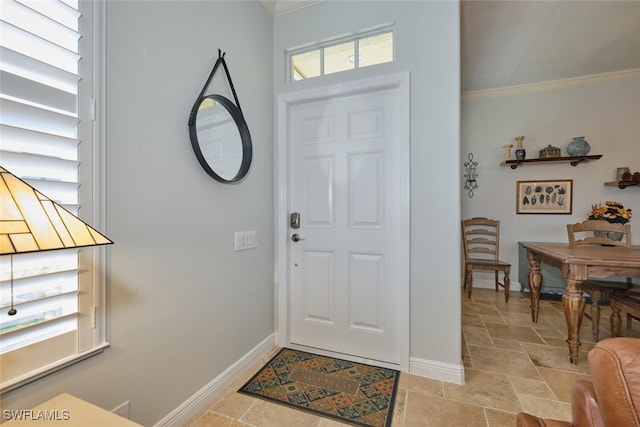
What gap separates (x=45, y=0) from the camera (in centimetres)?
95

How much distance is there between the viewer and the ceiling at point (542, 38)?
240cm

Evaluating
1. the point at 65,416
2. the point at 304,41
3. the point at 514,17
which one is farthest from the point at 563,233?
the point at 65,416

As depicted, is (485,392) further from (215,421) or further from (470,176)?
(470,176)

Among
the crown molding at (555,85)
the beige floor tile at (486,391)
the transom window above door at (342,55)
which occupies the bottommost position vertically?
the beige floor tile at (486,391)

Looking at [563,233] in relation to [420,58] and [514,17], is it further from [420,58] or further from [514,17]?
[420,58]

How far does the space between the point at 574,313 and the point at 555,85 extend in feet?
10.6

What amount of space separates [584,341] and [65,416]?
340cm

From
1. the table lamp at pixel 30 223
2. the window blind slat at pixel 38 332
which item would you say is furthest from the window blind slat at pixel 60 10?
the window blind slat at pixel 38 332

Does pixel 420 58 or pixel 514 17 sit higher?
pixel 514 17

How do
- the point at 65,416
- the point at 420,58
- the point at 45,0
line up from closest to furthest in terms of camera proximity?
the point at 65,416 → the point at 45,0 → the point at 420,58

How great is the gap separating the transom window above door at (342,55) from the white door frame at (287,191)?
170 millimetres

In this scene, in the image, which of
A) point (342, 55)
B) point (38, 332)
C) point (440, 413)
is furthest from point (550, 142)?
point (38, 332)

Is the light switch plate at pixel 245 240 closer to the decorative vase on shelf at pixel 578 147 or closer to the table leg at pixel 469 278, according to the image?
the table leg at pixel 469 278

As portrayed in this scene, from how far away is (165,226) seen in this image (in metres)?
1.36
